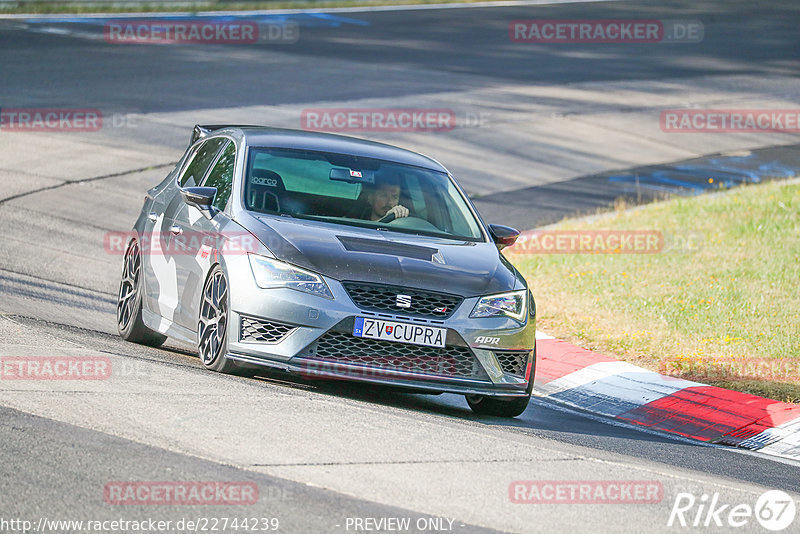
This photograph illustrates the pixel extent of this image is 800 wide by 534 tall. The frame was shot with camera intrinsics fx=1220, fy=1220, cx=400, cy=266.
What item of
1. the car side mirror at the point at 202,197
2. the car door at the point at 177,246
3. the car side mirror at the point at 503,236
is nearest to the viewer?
the car side mirror at the point at 202,197

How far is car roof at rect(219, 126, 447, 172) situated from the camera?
8.91 metres

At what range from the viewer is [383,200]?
8688mm

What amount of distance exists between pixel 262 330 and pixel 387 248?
0.99m

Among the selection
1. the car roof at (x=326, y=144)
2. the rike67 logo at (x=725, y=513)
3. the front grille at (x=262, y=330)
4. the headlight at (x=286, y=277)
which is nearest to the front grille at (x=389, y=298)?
the headlight at (x=286, y=277)

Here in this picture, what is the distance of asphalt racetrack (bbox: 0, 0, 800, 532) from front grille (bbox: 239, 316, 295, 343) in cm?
34

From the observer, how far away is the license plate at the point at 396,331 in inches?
287

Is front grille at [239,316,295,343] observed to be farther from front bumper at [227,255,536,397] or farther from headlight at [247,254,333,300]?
headlight at [247,254,333,300]

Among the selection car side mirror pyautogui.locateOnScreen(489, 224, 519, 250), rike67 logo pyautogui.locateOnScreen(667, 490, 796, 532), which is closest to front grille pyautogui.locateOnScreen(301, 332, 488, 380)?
car side mirror pyautogui.locateOnScreen(489, 224, 519, 250)

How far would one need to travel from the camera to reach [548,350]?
34.8 ft

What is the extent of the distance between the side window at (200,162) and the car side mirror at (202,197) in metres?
0.84

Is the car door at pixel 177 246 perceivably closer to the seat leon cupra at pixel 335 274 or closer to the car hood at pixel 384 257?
the seat leon cupra at pixel 335 274

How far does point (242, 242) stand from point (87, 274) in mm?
5077

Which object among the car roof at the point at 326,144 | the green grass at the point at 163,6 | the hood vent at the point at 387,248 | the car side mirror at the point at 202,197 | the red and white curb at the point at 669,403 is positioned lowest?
the red and white curb at the point at 669,403

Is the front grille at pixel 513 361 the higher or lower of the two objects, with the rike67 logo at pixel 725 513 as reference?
higher
